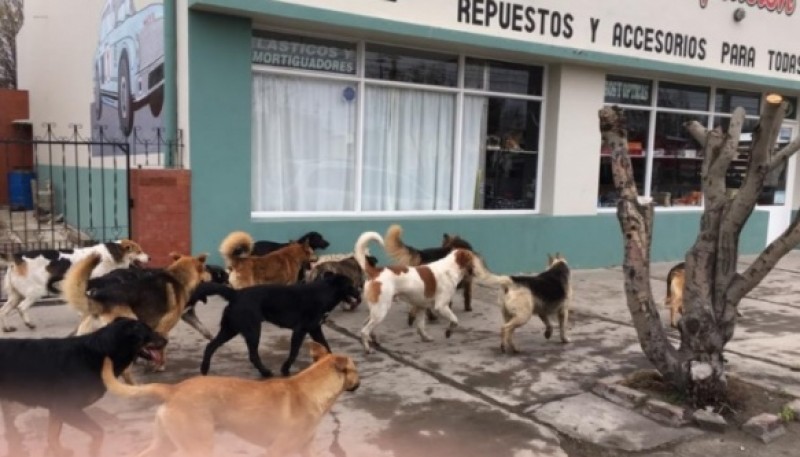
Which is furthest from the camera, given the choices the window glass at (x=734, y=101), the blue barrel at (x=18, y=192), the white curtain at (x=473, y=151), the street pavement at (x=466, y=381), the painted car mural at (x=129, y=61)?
the blue barrel at (x=18, y=192)

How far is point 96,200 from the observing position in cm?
1147

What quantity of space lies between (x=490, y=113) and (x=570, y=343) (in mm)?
4841

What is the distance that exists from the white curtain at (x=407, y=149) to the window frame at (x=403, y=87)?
0.09 m

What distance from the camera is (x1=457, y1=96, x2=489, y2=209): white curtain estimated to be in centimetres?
1029

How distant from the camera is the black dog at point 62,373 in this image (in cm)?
354

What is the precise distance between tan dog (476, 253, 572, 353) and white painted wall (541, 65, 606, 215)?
4.47 meters

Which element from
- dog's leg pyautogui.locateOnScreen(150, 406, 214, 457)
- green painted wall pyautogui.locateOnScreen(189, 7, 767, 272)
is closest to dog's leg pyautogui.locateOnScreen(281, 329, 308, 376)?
dog's leg pyautogui.locateOnScreen(150, 406, 214, 457)

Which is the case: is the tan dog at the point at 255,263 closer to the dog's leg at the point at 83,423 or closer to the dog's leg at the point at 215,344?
the dog's leg at the point at 215,344

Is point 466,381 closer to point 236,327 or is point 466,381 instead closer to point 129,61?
point 236,327

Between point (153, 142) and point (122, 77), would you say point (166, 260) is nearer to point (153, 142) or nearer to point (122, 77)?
point (153, 142)

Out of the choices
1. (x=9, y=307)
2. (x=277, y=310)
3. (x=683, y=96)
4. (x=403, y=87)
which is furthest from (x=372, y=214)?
(x=683, y=96)

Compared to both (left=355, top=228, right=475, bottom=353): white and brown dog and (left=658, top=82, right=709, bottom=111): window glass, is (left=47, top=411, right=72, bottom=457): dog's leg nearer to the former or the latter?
(left=355, top=228, right=475, bottom=353): white and brown dog

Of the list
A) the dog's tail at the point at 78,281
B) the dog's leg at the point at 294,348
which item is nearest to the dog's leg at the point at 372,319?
the dog's leg at the point at 294,348

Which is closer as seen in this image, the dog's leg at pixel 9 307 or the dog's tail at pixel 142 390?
the dog's tail at pixel 142 390
